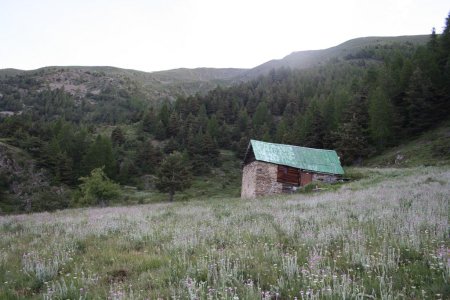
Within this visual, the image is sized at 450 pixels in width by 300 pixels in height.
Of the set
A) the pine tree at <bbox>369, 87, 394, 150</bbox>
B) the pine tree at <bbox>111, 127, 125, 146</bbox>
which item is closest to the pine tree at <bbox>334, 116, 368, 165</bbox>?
the pine tree at <bbox>369, 87, 394, 150</bbox>

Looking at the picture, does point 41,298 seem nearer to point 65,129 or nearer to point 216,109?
point 65,129

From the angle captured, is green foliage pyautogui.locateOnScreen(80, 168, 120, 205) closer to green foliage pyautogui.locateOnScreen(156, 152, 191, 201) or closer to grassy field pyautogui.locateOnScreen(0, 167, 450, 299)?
green foliage pyautogui.locateOnScreen(156, 152, 191, 201)

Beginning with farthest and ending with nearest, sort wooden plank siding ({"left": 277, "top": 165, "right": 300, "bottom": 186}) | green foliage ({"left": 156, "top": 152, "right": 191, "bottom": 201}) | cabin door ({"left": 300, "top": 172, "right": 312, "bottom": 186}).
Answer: green foliage ({"left": 156, "top": 152, "right": 191, "bottom": 201}) < cabin door ({"left": 300, "top": 172, "right": 312, "bottom": 186}) < wooden plank siding ({"left": 277, "top": 165, "right": 300, "bottom": 186})

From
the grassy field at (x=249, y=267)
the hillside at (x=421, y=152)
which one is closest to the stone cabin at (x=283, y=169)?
the hillside at (x=421, y=152)

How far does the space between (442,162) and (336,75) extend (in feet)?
400

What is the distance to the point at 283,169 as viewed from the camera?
38969mm

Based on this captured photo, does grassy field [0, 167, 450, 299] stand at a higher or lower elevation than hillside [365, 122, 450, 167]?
higher

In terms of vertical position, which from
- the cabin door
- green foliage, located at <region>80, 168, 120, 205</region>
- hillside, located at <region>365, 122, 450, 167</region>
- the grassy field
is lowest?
green foliage, located at <region>80, 168, 120, 205</region>

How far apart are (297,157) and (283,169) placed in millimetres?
3089

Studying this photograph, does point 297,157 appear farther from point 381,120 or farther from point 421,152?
point 381,120

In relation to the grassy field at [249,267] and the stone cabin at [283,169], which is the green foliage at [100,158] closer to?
the stone cabin at [283,169]

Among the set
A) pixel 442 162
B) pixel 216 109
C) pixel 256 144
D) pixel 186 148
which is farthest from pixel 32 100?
pixel 442 162

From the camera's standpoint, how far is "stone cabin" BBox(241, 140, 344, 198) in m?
38.4

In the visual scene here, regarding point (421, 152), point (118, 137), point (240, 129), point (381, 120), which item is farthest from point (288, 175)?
point (240, 129)
